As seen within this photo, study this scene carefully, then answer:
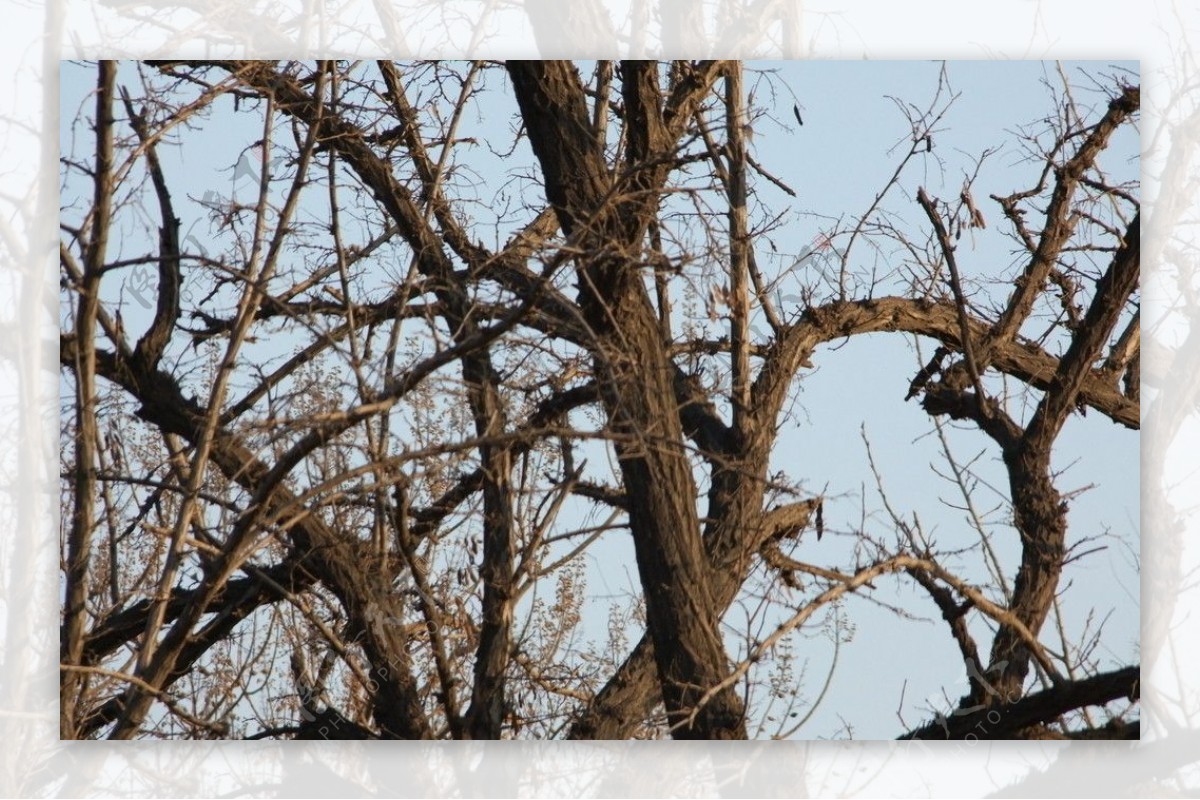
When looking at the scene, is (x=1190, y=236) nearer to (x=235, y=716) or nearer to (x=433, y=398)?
(x=433, y=398)

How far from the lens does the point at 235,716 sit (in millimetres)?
2881

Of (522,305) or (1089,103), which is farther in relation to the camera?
(1089,103)

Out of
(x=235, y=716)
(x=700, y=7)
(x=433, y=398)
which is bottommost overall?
(x=235, y=716)

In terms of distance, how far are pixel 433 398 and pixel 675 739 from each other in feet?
2.68

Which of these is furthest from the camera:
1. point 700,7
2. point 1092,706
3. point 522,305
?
point 700,7

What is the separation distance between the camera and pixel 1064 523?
2898 millimetres

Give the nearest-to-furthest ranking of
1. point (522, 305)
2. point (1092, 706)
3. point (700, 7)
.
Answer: point (522, 305) < point (1092, 706) < point (700, 7)

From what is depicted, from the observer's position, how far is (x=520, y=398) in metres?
2.90

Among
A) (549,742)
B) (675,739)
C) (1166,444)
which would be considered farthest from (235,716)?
(1166,444)

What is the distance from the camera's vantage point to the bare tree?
2.85 metres

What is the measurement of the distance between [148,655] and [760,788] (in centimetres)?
119

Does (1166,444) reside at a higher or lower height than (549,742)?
higher

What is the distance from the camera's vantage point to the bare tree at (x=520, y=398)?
9.36 ft

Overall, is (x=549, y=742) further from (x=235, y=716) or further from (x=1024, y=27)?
(x=1024, y=27)
